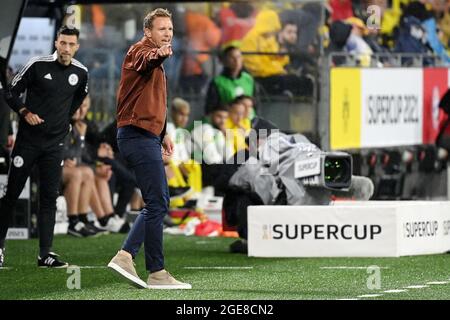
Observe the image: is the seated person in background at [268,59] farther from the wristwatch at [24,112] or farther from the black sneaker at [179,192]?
the wristwatch at [24,112]

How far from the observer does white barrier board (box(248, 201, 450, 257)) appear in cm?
1459

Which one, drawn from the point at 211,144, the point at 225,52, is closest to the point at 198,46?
the point at 225,52

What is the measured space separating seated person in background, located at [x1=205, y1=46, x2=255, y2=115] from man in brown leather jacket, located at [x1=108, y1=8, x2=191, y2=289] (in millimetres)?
9184

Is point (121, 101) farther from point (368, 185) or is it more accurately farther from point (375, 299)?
point (368, 185)

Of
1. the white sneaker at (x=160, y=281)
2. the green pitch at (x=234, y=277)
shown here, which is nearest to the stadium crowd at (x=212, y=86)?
the green pitch at (x=234, y=277)

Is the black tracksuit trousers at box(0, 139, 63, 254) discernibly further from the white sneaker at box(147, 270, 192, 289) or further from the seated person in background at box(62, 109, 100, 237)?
the seated person in background at box(62, 109, 100, 237)

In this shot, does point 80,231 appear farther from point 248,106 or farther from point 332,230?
point 332,230

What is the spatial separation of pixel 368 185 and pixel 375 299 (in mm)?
5553

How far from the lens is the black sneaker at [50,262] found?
13.7m

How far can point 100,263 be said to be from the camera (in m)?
14.4

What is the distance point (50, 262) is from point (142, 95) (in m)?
2.96

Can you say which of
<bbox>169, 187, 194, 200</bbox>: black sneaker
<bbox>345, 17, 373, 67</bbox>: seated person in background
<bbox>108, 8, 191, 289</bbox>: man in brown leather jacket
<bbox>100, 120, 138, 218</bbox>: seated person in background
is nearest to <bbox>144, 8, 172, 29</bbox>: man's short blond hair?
<bbox>108, 8, 191, 289</bbox>: man in brown leather jacket

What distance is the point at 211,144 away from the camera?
20.3m

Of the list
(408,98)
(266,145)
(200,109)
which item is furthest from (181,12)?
(266,145)
